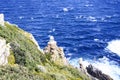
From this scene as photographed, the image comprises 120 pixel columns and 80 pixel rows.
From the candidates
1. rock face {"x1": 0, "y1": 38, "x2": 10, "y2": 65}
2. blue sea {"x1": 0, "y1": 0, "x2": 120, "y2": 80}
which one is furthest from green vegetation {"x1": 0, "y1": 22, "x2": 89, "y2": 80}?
blue sea {"x1": 0, "y1": 0, "x2": 120, "y2": 80}

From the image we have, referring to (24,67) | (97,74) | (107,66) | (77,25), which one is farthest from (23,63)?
(77,25)

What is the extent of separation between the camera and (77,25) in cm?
13612

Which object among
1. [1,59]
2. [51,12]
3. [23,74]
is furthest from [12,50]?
[51,12]

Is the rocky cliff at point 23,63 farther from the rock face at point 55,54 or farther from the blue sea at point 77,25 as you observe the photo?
the blue sea at point 77,25

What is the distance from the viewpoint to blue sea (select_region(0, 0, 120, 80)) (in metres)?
101

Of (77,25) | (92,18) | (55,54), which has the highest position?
(92,18)

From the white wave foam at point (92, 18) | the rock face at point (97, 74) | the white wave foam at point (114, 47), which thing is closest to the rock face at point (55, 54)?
the rock face at point (97, 74)

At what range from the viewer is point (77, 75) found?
58406mm

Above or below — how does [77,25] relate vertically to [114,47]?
above

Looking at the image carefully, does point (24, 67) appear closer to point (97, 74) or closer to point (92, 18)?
point (97, 74)

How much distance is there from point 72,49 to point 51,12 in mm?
50189

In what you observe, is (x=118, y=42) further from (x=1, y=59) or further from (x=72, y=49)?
(x=1, y=59)

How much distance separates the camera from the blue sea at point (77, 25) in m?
101

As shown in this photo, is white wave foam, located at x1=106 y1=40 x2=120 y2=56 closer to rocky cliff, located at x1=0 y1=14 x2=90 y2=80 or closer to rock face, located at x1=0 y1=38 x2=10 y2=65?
rocky cliff, located at x1=0 y1=14 x2=90 y2=80
